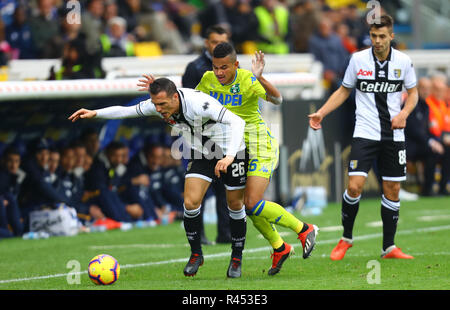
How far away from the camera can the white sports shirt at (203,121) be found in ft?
26.6

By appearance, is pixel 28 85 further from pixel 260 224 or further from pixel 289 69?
pixel 289 69

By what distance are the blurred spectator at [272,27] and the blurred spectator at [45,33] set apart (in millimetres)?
4471

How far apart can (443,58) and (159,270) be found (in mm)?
11787

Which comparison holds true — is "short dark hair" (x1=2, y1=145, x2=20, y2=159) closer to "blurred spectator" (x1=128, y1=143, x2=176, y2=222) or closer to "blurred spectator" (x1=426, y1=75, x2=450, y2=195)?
"blurred spectator" (x1=128, y1=143, x2=176, y2=222)

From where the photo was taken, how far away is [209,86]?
8867mm

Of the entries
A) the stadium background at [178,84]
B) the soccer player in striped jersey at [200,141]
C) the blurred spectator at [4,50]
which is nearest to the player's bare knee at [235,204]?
the soccer player in striped jersey at [200,141]

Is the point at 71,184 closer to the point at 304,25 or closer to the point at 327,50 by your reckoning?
the point at 327,50

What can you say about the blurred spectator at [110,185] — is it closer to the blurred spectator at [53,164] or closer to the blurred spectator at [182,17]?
the blurred spectator at [53,164]

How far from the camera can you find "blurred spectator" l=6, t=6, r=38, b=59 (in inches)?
622

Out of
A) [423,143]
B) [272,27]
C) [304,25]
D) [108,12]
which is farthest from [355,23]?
[108,12]

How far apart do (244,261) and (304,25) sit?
11429mm

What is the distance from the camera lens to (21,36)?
15.9 m

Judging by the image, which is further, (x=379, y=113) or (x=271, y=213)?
(x=379, y=113)
